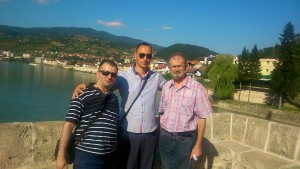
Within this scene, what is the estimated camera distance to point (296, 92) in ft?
118

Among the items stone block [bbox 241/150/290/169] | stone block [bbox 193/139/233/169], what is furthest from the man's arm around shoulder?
stone block [bbox 241/150/290/169]

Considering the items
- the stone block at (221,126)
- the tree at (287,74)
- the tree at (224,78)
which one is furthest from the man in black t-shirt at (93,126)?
the tree at (224,78)

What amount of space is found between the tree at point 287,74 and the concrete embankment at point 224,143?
3520cm

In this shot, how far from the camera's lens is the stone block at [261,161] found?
11.7 feet

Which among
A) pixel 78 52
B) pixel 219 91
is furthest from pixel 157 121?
pixel 78 52

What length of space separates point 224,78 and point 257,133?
132 feet

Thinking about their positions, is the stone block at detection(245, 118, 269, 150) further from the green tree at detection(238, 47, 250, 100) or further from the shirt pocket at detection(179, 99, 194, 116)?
the green tree at detection(238, 47, 250, 100)

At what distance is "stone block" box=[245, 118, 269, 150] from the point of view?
410 cm

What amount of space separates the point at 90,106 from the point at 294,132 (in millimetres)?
2923

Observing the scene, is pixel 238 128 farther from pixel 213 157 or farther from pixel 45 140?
pixel 45 140

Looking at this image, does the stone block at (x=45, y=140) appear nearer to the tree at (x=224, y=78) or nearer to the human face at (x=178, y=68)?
the human face at (x=178, y=68)

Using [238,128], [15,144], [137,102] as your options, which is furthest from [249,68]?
[15,144]

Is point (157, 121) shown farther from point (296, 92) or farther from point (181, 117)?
point (296, 92)

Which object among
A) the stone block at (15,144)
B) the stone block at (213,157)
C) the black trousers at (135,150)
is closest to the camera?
the stone block at (15,144)
